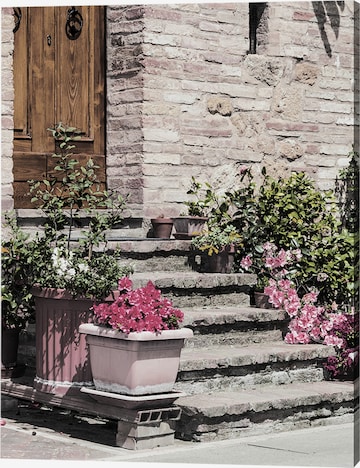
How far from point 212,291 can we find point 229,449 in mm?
2007

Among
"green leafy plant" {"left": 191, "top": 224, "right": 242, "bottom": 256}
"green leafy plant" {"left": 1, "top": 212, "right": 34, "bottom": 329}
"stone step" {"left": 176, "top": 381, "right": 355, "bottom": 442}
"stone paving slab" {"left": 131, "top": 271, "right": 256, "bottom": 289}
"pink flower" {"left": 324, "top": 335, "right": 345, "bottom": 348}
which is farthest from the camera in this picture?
"green leafy plant" {"left": 191, "top": 224, "right": 242, "bottom": 256}

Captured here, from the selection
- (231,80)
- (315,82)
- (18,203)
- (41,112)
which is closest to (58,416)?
(18,203)

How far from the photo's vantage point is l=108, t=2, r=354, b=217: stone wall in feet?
31.4

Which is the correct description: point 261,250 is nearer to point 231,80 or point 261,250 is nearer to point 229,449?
point 231,80

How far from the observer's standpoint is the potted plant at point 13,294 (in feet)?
26.6

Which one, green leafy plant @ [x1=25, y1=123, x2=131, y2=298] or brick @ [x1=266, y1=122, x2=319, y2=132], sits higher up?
brick @ [x1=266, y1=122, x2=319, y2=132]

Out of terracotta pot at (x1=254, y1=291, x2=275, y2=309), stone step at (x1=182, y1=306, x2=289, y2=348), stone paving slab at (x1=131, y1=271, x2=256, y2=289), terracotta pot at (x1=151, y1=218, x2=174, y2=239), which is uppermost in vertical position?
terracotta pot at (x1=151, y1=218, x2=174, y2=239)

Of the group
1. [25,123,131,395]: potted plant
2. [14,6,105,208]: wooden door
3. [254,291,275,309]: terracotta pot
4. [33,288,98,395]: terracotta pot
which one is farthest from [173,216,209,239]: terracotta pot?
[33,288,98,395]: terracotta pot

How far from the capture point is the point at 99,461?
677 centimetres

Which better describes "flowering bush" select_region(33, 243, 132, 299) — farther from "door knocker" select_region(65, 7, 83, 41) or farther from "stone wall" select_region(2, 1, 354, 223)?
"door knocker" select_region(65, 7, 83, 41)

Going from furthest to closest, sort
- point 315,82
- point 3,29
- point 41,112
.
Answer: point 315,82 → point 41,112 → point 3,29

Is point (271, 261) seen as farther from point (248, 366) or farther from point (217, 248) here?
point (248, 366)

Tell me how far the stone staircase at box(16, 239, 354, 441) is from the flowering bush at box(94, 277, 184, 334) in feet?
1.79

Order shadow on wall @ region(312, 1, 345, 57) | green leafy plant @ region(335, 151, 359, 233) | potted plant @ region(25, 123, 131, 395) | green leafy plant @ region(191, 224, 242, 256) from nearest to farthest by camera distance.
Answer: potted plant @ region(25, 123, 131, 395) → green leafy plant @ region(191, 224, 242, 256) → shadow on wall @ region(312, 1, 345, 57) → green leafy plant @ region(335, 151, 359, 233)
